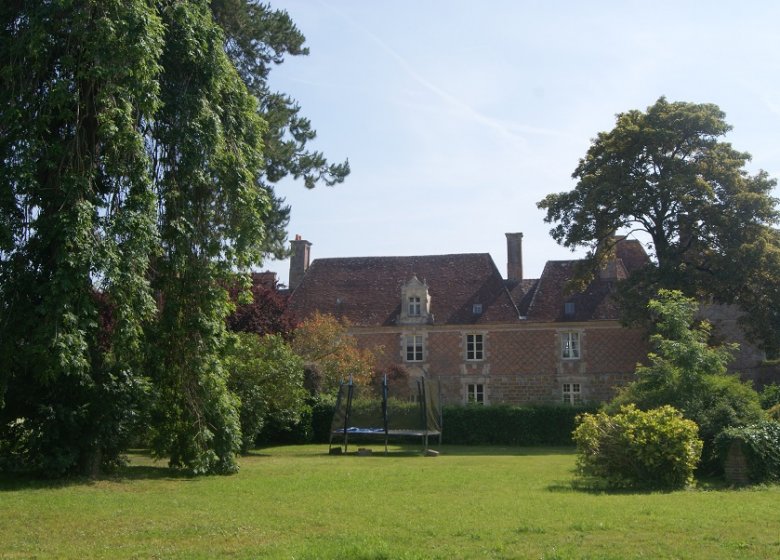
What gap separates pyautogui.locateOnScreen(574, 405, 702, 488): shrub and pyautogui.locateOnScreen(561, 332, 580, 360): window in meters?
26.6

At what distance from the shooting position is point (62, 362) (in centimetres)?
1238

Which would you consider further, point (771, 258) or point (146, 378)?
point (771, 258)

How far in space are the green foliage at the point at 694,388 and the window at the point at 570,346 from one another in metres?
20.7

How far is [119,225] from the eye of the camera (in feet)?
44.2

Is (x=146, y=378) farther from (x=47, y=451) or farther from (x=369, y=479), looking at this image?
(x=369, y=479)

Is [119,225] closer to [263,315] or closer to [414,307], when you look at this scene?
[263,315]

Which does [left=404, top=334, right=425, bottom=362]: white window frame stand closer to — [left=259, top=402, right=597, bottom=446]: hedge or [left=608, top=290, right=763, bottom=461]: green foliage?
[left=259, top=402, right=597, bottom=446]: hedge

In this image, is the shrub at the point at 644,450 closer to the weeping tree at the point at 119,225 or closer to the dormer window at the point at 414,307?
the weeping tree at the point at 119,225

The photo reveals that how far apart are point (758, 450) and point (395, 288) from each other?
30923mm

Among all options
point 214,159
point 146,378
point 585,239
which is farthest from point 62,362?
point 585,239

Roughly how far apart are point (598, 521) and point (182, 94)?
35.1 ft

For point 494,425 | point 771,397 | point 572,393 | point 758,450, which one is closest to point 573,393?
point 572,393

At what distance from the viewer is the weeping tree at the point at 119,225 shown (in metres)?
13.3

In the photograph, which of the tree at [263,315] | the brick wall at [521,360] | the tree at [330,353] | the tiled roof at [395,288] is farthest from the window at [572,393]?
the tree at [263,315]
